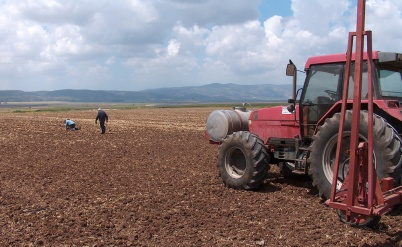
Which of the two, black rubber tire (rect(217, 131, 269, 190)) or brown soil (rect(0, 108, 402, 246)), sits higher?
black rubber tire (rect(217, 131, 269, 190))

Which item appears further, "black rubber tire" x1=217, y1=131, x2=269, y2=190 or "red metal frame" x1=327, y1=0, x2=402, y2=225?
"black rubber tire" x1=217, y1=131, x2=269, y2=190

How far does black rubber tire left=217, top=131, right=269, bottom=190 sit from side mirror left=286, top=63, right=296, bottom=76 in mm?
1321

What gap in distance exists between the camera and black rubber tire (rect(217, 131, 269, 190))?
748cm

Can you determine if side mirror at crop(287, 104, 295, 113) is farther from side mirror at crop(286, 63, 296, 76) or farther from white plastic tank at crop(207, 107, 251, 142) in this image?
white plastic tank at crop(207, 107, 251, 142)

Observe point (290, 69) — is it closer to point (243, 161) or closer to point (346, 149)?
point (346, 149)

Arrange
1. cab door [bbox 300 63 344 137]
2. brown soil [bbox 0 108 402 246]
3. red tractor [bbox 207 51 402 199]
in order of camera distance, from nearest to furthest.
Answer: brown soil [bbox 0 108 402 246] → red tractor [bbox 207 51 402 199] → cab door [bbox 300 63 344 137]

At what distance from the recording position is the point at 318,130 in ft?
20.7

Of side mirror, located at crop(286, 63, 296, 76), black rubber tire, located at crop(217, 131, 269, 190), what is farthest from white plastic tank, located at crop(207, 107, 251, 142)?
side mirror, located at crop(286, 63, 296, 76)

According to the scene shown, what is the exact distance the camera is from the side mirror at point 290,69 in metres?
7.26

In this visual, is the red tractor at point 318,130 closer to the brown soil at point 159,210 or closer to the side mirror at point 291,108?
the side mirror at point 291,108

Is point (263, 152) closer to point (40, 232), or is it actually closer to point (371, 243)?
point (371, 243)

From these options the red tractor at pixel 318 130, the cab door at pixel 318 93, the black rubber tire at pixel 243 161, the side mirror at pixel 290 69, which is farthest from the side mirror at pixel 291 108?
the black rubber tire at pixel 243 161

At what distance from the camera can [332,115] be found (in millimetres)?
6707

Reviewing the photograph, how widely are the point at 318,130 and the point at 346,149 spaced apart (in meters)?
0.50
